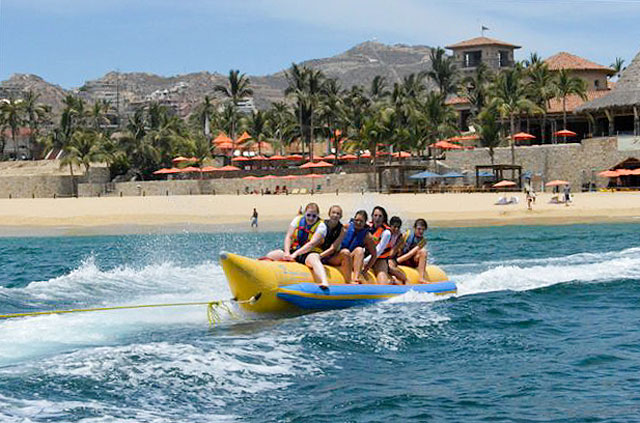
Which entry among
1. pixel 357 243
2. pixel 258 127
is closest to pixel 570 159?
pixel 258 127

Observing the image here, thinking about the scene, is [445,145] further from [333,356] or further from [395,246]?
[333,356]

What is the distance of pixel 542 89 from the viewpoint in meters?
62.4

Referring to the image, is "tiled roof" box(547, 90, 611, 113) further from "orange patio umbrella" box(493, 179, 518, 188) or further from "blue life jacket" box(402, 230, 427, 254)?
"blue life jacket" box(402, 230, 427, 254)

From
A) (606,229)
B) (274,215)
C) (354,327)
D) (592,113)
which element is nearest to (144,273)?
(354,327)

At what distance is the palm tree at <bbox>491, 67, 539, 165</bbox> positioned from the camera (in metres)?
58.2

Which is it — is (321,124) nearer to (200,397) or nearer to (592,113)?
(592,113)

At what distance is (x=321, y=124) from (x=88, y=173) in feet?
54.1

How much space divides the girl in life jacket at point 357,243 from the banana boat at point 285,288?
0.73 feet

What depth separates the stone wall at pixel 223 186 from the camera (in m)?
60.2

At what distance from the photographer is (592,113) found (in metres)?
58.8

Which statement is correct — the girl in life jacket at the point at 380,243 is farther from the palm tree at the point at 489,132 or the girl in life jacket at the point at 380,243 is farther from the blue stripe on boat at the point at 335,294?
the palm tree at the point at 489,132

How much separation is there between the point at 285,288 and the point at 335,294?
869 millimetres

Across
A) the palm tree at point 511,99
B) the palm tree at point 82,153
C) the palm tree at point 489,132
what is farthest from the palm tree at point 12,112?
the palm tree at point 489,132

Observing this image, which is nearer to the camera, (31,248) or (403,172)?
(31,248)
